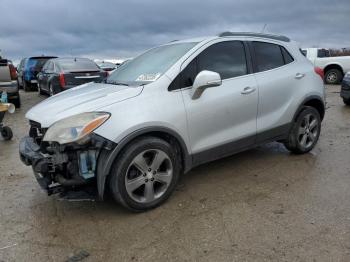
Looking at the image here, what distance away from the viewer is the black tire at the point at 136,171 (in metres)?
3.20

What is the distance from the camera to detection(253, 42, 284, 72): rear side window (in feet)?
14.5

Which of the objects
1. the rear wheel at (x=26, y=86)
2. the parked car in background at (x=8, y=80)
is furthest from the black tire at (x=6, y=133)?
the rear wheel at (x=26, y=86)

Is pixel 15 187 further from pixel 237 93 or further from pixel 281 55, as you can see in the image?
pixel 281 55

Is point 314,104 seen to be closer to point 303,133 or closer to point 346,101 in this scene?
point 303,133

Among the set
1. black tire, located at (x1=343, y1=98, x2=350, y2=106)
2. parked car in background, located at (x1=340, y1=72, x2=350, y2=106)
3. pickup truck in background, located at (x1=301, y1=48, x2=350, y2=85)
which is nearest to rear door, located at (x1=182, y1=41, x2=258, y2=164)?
parked car in background, located at (x1=340, y1=72, x2=350, y2=106)

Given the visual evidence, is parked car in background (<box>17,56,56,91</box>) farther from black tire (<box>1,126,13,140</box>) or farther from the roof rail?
the roof rail

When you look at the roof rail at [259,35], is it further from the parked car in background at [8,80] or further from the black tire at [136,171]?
the parked car in background at [8,80]

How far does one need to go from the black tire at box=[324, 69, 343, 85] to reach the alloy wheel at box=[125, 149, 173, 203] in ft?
48.8

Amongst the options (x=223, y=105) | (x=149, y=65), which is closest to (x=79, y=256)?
(x=223, y=105)

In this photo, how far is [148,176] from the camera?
134 inches

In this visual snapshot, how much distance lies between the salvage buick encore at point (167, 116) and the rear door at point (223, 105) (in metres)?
0.01

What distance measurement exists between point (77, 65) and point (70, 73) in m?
0.63

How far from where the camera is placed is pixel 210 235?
304cm

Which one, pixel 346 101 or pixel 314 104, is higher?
pixel 314 104
